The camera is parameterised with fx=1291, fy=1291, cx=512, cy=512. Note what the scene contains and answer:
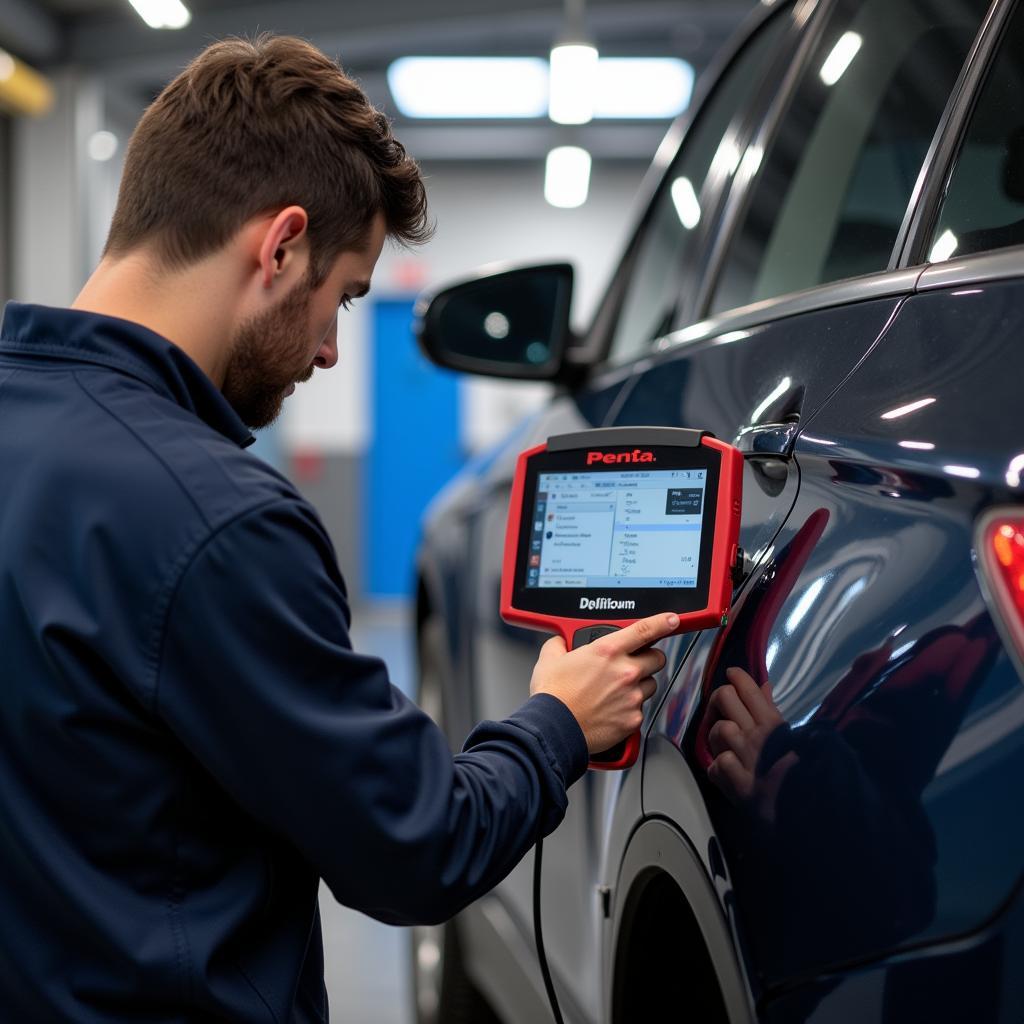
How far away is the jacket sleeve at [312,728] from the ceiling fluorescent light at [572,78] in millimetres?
5690

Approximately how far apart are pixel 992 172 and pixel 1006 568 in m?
0.48

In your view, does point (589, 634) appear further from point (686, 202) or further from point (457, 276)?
point (457, 276)

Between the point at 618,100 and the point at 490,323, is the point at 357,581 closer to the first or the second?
the point at 618,100

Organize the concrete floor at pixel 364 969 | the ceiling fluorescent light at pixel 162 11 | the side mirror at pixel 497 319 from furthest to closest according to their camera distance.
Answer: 1. the ceiling fluorescent light at pixel 162 11
2. the concrete floor at pixel 364 969
3. the side mirror at pixel 497 319

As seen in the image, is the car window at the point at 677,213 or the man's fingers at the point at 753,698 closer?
the man's fingers at the point at 753,698

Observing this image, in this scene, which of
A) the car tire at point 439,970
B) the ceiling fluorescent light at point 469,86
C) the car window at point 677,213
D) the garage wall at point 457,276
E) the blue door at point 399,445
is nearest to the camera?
the car window at point 677,213

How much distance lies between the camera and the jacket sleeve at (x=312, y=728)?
0.98 metres

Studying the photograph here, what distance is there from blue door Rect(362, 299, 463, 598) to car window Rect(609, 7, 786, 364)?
965cm

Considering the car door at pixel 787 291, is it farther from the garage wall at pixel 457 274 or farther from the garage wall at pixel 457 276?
the garage wall at pixel 457 274

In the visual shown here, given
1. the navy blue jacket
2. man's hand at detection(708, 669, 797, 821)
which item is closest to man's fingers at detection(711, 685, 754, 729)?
man's hand at detection(708, 669, 797, 821)

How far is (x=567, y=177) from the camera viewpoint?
10.2m

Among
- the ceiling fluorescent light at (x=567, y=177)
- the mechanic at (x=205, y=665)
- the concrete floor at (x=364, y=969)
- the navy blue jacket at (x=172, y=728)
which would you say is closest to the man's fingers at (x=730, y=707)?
the mechanic at (x=205, y=665)

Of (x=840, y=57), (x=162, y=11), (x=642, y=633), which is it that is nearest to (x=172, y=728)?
(x=642, y=633)

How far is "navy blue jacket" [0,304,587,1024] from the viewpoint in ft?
3.25
